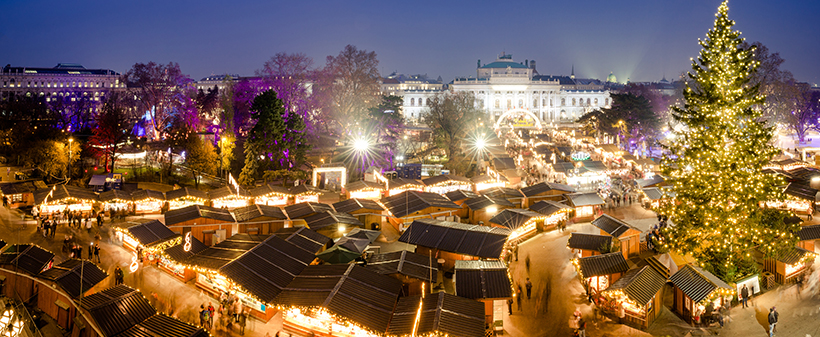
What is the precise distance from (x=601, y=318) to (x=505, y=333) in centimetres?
320

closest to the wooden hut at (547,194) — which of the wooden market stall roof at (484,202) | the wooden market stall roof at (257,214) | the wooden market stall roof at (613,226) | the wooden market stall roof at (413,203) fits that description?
the wooden market stall roof at (484,202)

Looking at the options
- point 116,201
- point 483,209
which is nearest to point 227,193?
point 116,201

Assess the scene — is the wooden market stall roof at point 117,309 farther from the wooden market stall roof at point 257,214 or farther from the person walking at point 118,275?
the wooden market stall roof at point 257,214

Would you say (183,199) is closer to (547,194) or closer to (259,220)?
(259,220)

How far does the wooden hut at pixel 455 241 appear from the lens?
55.9 ft

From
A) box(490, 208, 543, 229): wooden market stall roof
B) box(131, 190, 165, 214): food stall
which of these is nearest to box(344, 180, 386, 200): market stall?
box(490, 208, 543, 229): wooden market stall roof

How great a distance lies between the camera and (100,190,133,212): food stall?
76.5 ft

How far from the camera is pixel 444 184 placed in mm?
30500

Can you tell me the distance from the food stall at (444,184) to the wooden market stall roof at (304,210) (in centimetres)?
854

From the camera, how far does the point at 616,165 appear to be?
40.9m

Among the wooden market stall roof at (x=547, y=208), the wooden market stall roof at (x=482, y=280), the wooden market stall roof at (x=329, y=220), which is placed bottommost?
the wooden market stall roof at (x=482, y=280)

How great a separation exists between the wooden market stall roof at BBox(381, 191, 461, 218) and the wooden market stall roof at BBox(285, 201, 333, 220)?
3.21 meters

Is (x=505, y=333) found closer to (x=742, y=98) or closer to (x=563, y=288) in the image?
(x=563, y=288)

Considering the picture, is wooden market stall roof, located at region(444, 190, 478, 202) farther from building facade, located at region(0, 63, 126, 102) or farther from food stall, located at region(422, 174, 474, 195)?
building facade, located at region(0, 63, 126, 102)
